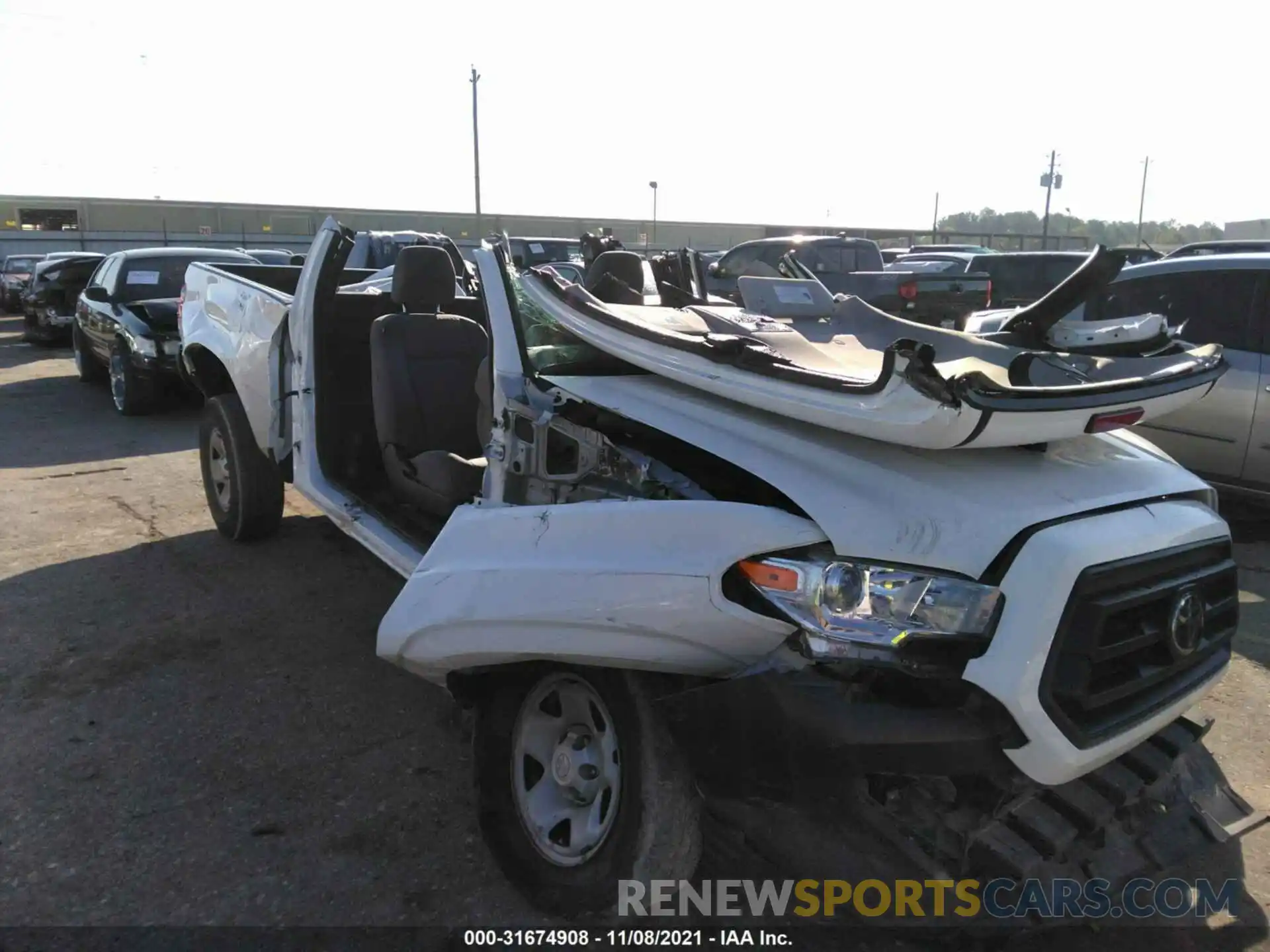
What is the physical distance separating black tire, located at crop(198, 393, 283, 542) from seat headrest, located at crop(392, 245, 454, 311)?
157 cm

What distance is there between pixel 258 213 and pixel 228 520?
42308 mm

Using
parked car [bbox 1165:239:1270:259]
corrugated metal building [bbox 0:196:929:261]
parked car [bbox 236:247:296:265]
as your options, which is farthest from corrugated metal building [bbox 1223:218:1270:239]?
parked car [bbox 236:247:296:265]

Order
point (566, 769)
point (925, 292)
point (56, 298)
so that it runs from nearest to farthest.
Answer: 1. point (566, 769)
2. point (925, 292)
3. point (56, 298)

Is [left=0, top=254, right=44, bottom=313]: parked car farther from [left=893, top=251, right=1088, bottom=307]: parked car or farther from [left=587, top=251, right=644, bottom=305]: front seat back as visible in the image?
[left=587, top=251, right=644, bottom=305]: front seat back

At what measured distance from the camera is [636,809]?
7.75 ft

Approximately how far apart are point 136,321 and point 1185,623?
10.5 meters

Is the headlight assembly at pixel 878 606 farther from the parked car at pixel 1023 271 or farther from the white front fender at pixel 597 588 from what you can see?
the parked car at pixel 1023 271

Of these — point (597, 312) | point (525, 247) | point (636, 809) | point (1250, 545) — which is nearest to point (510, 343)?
point (597, 312)

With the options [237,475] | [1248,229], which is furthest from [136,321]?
[1248,229]

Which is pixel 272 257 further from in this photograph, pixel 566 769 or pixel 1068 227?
pixel 1068 227

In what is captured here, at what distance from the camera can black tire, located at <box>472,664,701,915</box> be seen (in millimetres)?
2350

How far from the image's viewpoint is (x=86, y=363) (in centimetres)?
1262

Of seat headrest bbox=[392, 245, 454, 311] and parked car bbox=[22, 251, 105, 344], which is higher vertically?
seat headrest bbox=[392, 245, 454, 311]

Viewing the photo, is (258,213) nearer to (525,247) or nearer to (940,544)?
(525,247)
